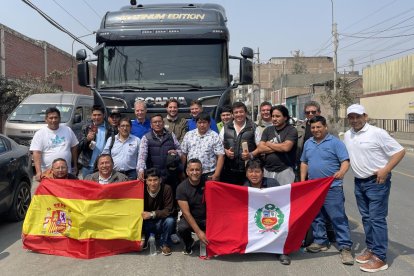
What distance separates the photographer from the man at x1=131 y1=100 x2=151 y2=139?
6574 millimetres

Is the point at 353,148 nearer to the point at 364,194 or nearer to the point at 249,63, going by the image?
the point at 364,194

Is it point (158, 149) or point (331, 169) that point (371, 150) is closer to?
point (331, 169)

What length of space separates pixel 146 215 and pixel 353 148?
261 cm

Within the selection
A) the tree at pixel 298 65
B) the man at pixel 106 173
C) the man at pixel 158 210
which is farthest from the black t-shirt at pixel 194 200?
the tree at pixel 298 65

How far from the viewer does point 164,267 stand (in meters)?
5.04

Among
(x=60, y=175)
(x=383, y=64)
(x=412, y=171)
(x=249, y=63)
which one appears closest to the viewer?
(x=60, y=175)

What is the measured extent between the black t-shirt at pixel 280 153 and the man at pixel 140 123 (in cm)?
187

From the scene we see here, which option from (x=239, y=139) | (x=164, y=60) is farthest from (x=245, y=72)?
(x=239, y=139)

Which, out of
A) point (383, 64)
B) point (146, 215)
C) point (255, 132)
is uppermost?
point (383, 64)

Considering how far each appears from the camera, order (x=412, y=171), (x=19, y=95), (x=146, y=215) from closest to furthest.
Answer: (x=146, y=215) → (x=412, y=171) → (x=19, y=95)

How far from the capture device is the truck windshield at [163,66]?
7828 millimetres

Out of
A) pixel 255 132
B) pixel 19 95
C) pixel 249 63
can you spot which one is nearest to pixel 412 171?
pixel 249 63

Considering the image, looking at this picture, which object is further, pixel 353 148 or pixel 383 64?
pixel 383 64

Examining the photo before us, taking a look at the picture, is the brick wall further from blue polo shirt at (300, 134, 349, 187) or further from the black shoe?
the black shoe
